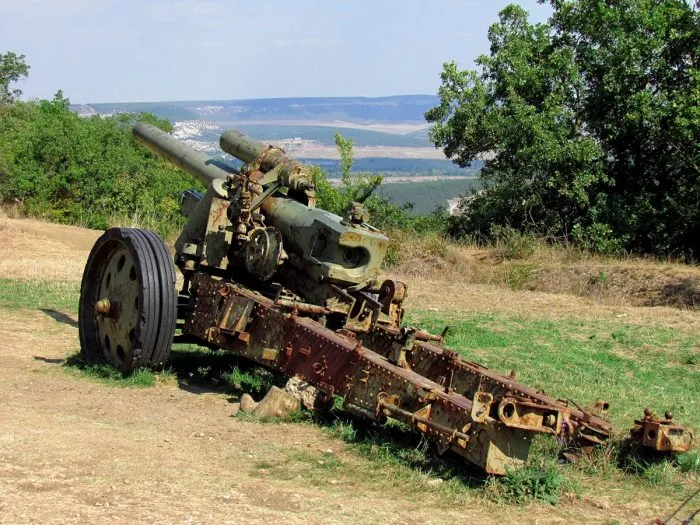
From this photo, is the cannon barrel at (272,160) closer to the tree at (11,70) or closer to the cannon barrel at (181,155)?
the cannon barrel at (181,155)

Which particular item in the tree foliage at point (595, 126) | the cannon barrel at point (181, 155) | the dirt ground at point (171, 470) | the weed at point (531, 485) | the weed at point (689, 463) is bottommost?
the dirt ground at point (171, 470)

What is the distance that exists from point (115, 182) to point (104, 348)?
69.6 ft

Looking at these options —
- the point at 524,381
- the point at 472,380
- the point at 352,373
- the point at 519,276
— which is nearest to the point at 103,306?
the point at 352,373

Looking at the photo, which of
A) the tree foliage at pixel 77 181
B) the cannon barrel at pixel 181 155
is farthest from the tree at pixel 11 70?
the cannon barrel at pixel 181 155

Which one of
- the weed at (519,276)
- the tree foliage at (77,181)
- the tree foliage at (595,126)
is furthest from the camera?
the tree foliage at (77,181)

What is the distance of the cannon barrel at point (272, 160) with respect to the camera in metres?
9.20

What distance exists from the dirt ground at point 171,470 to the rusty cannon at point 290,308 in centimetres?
43

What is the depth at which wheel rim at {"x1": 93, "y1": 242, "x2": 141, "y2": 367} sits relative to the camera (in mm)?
8945

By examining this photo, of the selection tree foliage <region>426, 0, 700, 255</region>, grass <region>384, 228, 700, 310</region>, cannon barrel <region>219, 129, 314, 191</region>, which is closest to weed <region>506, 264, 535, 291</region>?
grass <region>384, 228, 700, 310</region>

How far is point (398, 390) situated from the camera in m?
6.64

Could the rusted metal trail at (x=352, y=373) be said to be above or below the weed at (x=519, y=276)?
below

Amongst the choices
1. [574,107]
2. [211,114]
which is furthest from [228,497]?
[211,114]

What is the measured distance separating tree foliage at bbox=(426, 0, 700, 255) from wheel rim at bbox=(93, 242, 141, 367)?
14573 mm

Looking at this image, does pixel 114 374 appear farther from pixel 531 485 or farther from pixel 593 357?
pixel 593 357
